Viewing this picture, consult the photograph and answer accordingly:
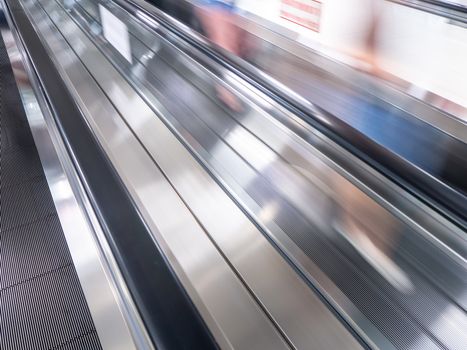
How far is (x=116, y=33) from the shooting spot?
371 cm

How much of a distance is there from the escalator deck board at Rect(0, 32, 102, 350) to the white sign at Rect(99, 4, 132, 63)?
1421 mm

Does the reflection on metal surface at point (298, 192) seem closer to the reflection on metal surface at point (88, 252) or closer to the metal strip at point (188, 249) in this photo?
the metal strip at point (188, 249)

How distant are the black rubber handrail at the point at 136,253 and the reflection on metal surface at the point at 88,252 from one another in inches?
1.5

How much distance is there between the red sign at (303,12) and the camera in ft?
15.2

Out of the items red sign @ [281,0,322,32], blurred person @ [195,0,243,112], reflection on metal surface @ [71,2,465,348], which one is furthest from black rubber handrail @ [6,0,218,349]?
red sign @ [281,0,322,32]

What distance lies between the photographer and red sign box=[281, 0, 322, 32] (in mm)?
4625

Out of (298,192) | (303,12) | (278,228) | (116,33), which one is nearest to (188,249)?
(278,228)

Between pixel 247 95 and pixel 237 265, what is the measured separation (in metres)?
1.36

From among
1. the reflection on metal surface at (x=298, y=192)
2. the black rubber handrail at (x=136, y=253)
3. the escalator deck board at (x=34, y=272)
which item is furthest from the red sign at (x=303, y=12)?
the escalator deck board at (x=34, y=272)

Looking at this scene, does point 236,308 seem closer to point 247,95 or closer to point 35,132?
point 247,95

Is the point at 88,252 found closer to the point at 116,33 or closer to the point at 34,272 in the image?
the point at 34,272

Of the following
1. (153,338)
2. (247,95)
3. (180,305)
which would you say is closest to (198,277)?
(180,305)

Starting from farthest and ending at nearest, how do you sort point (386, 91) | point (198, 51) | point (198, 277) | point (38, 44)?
point (38, 44) → point (198, 51) → point (386, 91) → point (198, 277)

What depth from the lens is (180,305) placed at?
3.93 ft
